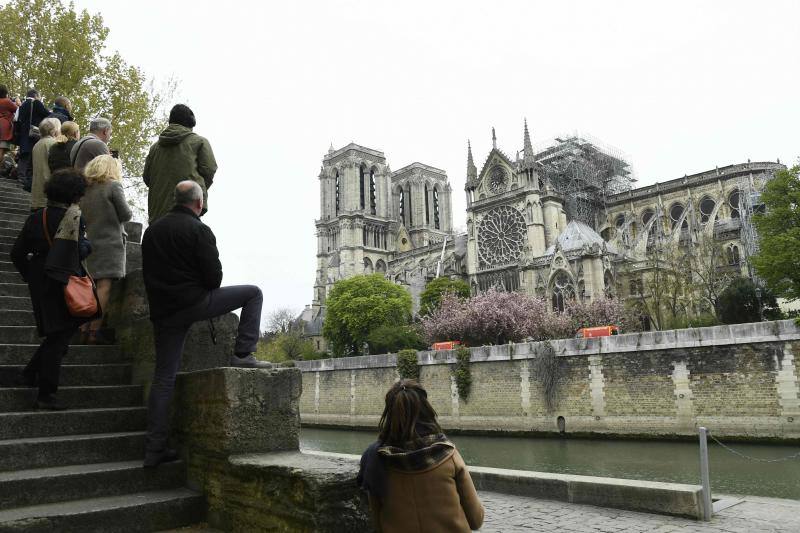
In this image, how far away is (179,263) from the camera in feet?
13.0

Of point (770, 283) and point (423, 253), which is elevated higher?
point (423, 253)

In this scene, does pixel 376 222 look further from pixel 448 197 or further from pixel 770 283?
pixel 770 283

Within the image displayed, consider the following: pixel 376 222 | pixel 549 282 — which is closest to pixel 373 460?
pixel 549 282

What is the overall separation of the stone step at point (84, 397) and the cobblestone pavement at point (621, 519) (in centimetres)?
303

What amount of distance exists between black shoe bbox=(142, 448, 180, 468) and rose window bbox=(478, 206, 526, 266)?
4782cm

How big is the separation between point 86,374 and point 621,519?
15.5ft

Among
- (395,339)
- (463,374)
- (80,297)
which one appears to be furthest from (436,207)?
(80,297)

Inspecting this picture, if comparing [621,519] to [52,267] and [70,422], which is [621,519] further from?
[52,267]

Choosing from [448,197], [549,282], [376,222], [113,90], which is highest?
[448,197]

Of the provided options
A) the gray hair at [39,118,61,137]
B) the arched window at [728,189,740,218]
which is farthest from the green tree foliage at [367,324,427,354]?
the gray hair at [39,118,61,137]

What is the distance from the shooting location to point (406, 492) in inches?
110

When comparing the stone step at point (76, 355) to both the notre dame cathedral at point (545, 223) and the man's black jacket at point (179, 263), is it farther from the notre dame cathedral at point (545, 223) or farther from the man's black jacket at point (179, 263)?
the notre dame cathedral at point (545, 223)

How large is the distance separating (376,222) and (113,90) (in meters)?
59.3

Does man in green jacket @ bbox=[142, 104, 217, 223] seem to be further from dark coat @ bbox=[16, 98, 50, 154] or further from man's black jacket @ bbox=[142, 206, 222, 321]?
dark coat @ bbox=[16, 98, 50, 154]
